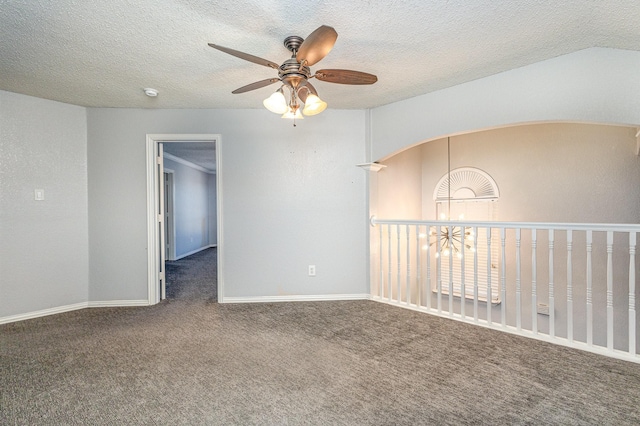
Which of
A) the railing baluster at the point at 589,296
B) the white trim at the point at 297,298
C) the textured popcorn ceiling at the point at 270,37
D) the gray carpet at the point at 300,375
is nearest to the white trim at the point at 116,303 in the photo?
the gray carpet at the point at 300,375

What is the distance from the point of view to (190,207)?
7684 mm

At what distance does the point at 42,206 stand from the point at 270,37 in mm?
2917

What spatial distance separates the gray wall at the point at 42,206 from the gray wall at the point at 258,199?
0.12 meters

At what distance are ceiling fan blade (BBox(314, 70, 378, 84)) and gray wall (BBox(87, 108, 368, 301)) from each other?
147cm

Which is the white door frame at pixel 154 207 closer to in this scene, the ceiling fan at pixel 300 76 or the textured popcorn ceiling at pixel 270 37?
the textured popcorn ceiling at pixel 270 37

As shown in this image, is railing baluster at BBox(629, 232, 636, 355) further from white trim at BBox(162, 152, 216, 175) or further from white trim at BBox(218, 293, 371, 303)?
white trim at BBox(162, 152, 216, 175)

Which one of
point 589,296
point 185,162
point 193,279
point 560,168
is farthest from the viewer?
point 185,162

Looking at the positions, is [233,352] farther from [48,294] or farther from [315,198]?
[48,294]

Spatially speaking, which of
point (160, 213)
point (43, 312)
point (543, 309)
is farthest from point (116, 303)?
point (543, 309)

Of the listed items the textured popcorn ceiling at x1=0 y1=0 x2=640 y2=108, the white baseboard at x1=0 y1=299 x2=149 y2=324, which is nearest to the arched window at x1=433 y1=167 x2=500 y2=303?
the textured popcorn ceiling at x1=0 y1=0 x2=640 y2=108

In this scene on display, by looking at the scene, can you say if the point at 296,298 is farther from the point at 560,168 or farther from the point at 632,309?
the point at 560,168

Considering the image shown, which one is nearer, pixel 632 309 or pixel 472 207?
pixel 632 309

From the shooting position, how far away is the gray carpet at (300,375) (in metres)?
1.52

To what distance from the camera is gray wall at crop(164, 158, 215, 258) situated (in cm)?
689
